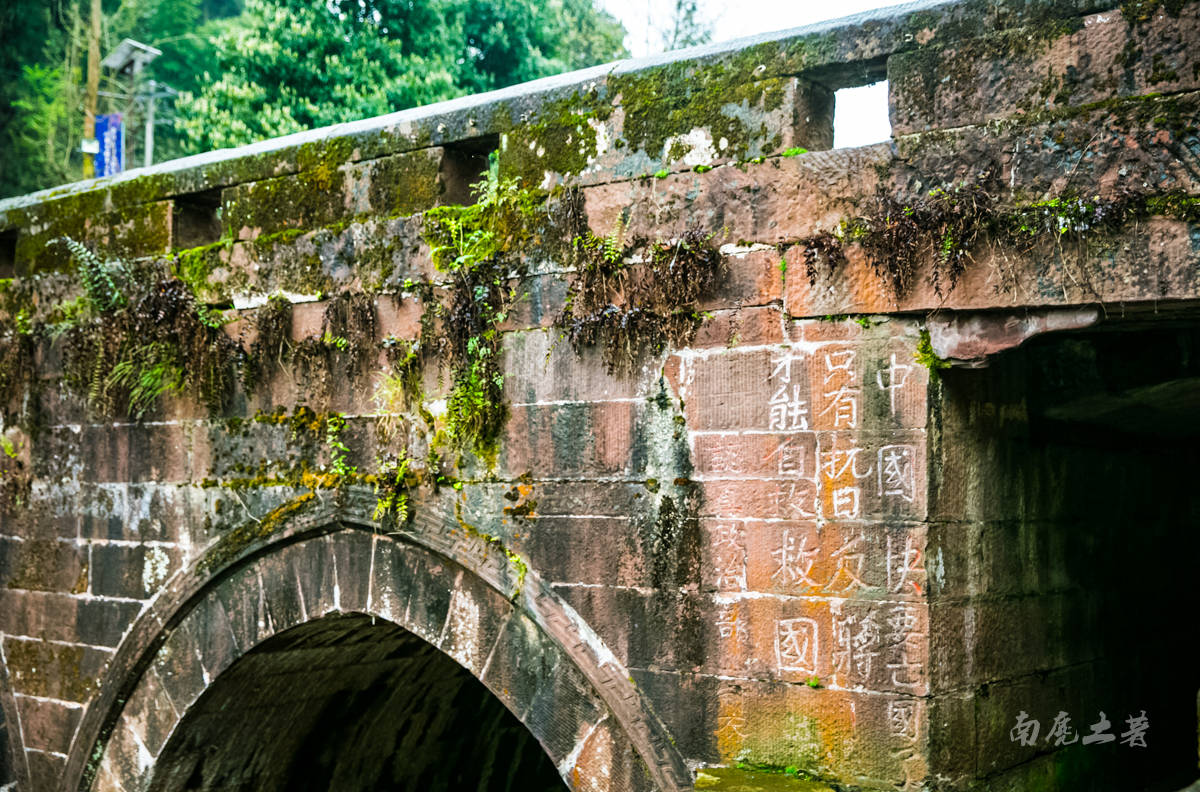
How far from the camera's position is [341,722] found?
631cm

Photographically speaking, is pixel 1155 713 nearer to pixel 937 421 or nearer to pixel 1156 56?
pixel 937 421

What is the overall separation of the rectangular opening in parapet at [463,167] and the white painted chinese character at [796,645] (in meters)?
2.17

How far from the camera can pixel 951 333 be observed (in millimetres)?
3830

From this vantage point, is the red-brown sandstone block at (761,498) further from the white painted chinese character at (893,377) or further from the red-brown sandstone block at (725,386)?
the white painted chinese character at (893,377)

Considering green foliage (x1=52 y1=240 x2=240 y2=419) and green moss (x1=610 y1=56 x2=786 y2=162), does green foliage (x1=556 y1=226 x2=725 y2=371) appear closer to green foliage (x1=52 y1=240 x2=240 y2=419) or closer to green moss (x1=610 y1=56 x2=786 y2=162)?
green moss (x1=610 y1=56 x2=786 y2=162)

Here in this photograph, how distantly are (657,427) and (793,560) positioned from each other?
70 cm

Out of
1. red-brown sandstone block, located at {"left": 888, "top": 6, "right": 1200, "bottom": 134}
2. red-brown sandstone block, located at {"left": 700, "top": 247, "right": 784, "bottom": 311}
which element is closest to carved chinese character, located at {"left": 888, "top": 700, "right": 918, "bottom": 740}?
red-brown sandstone block, located at {"left": 700, "top": 247, "right": 784, "bottom": 311}

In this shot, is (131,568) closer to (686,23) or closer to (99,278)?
(99,278)

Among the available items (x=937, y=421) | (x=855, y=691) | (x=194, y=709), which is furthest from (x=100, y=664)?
(x=937, y=421)

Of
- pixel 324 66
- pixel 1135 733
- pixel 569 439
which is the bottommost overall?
pixel 1135 733

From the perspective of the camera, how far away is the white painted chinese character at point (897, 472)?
3.83 metres

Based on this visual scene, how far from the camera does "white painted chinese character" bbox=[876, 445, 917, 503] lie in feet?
12.6

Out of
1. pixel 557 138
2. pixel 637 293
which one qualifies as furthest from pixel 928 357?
pixel 557 138

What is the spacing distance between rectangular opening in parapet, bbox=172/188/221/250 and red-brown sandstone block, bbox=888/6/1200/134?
3.37 metres
